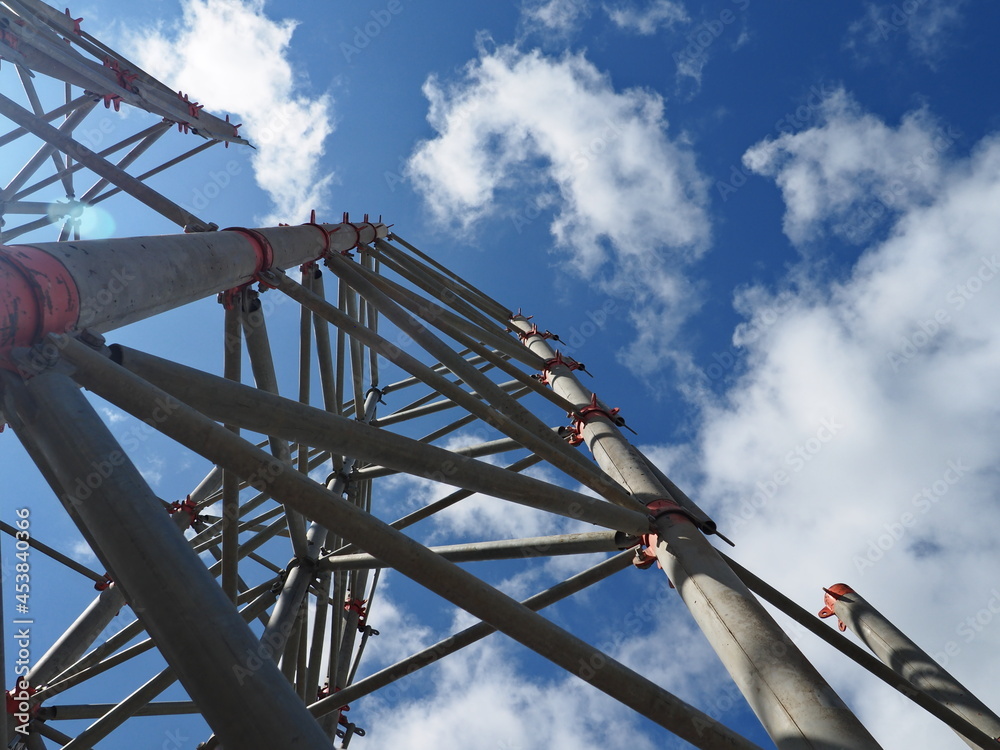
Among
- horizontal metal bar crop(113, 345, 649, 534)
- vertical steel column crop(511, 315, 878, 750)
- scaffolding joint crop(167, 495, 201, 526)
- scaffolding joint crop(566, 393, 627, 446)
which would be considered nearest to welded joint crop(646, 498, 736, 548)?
vertical steel column crop(511, 315, 878, 750)

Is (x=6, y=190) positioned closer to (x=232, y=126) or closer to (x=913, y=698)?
(x=232, y=126)

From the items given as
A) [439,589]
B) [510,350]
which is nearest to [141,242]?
[439,589]

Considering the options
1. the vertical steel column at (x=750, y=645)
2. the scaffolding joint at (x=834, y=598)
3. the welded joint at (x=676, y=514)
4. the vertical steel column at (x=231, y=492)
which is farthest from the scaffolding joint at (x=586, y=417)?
the vertical steel column at (x=231, y=492)

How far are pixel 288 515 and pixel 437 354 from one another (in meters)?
2.10

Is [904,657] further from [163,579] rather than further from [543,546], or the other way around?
[163,579]

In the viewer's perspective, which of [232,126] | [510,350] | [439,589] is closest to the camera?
[439,589]

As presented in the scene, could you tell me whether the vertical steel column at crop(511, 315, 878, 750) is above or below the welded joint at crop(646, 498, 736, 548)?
below

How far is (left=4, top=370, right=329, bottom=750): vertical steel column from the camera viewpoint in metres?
2.25

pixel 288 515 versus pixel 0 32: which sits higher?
pixel 0 32

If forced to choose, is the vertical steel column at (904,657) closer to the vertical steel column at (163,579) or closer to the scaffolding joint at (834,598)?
the scaffolding joint at (834,598)

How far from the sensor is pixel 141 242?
3920mm

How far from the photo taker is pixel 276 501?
5.03 m

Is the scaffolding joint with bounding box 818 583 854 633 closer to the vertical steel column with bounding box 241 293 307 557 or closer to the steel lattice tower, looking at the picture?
the steel lattice tower

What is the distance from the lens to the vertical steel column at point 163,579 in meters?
2.25
